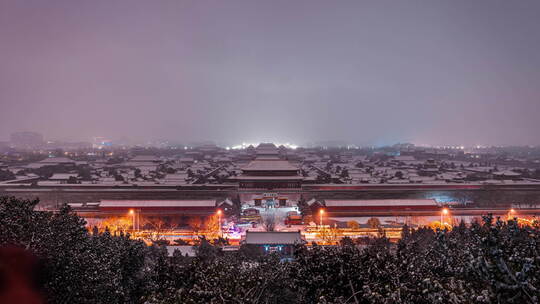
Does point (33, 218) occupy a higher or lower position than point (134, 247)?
higher

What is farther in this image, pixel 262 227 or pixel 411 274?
pixel 262 227

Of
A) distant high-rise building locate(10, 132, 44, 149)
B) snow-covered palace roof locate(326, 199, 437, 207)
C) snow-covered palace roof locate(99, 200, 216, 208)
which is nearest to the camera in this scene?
snow-covered palace roof locate(99, 200, 216, 208)

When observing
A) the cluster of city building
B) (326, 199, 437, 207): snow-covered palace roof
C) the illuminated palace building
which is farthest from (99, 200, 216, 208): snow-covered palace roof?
(326, 199, 437, 207): snow-covered palace roof

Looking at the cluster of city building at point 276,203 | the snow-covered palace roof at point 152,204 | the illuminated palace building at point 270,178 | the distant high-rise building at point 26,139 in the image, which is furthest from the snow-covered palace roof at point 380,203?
the distant high-rise building at point 26,139

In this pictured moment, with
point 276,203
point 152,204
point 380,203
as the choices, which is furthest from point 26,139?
point 380,203

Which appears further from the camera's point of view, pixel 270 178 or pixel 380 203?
pixel 270 178

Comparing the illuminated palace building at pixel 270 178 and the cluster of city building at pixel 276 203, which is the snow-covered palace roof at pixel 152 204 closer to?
the cluster of city building at pixel 276 203

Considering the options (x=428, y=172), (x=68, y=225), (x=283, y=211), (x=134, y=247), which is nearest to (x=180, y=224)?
(x=283, y=211)

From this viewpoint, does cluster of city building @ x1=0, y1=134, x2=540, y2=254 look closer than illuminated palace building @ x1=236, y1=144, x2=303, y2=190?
Yes

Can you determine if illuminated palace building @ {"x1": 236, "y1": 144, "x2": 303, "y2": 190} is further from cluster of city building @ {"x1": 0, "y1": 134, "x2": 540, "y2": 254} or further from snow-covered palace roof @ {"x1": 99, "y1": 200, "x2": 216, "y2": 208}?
snow-covered palace roof @ {"x1": 99, "y1": 200, "x2": 216, "y2": 208}

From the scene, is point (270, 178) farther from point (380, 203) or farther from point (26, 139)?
point (26, 139)

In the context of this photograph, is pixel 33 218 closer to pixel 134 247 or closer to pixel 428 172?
pixel 134 247
